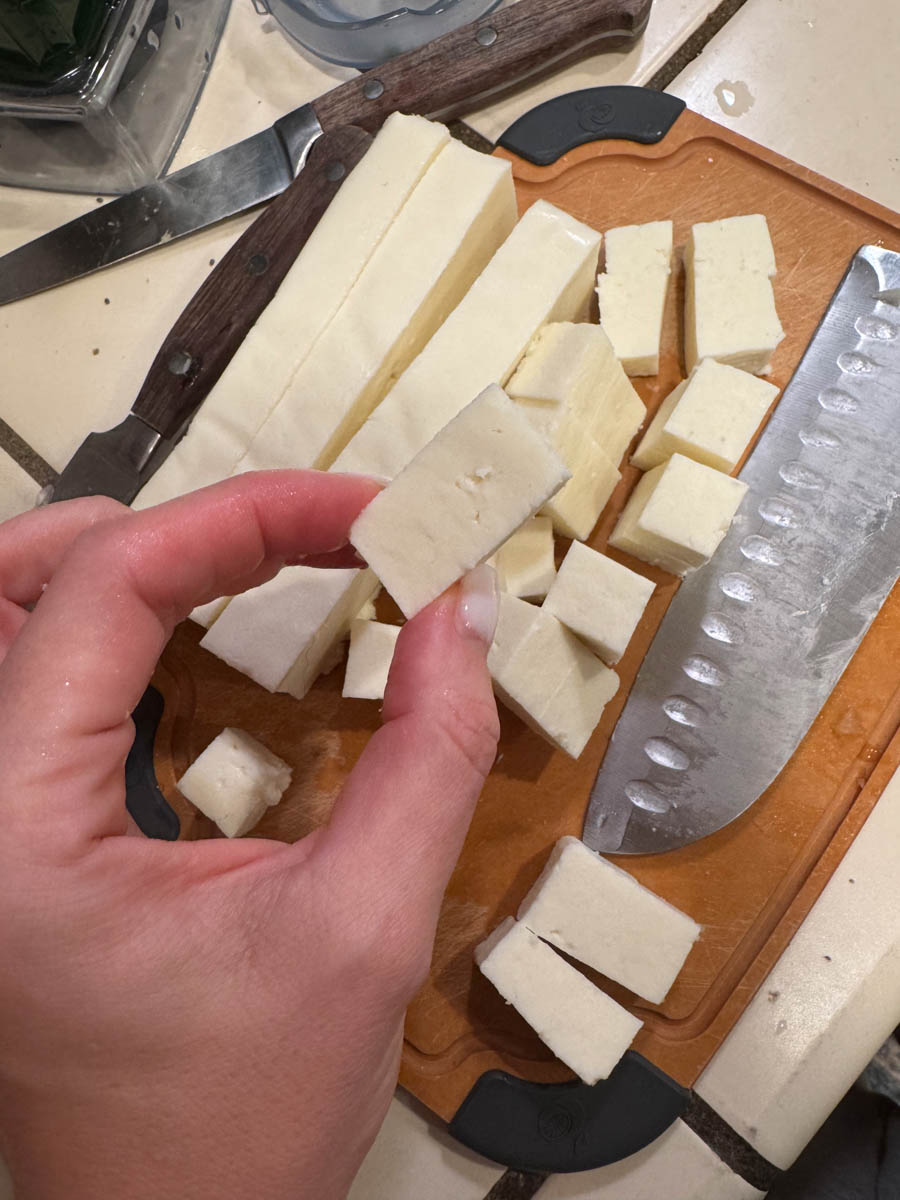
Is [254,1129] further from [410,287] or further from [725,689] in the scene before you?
[410,287]

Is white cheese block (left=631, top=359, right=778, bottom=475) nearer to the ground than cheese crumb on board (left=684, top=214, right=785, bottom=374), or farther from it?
nearer to the ground

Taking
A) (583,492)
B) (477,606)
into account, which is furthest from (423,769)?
(583,492)

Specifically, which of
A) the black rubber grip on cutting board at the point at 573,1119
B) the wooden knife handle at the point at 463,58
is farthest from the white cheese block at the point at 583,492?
the black rubber grip on cutting board at the point at 573,1119

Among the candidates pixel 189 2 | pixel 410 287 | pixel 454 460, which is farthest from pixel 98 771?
pixel 189 2

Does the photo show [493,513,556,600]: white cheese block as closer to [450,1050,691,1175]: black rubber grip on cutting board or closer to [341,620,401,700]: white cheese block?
[341,620,401,700]: white cheese block

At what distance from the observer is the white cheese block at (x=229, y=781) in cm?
137

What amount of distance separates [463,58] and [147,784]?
57.2 inches

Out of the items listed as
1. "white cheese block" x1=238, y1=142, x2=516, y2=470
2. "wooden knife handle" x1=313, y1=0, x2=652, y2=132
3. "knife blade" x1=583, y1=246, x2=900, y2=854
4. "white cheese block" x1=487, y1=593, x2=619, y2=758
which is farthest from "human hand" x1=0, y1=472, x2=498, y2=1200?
"wooden knife handle" x1=313, y1=0, x2=652, y2=132

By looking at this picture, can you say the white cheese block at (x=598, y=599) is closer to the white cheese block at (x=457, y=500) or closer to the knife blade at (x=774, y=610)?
the knife blade at (x=774, y=610)

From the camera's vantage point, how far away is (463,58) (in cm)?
157

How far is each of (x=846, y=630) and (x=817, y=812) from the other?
314 millimetres

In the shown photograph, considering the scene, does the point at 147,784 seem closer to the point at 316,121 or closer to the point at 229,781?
the point at 229,781

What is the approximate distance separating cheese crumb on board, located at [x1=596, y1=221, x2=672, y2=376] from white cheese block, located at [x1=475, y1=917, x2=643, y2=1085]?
1007mm

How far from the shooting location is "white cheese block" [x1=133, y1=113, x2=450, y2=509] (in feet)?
4.61
